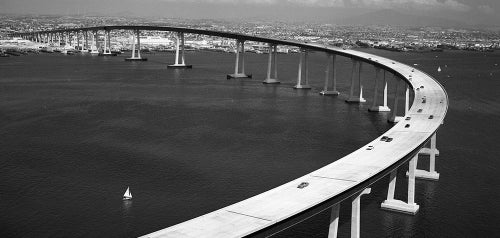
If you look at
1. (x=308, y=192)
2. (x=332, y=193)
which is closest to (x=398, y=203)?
(x=332, y=193)

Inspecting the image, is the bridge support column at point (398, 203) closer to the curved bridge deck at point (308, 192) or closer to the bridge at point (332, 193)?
the bridge at point (332, 193)

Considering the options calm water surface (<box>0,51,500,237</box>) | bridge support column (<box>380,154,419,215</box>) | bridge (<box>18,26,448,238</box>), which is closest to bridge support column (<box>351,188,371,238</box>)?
bridge (<box>18,26,448,238</box>)

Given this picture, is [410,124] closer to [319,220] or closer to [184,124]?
[319,220]

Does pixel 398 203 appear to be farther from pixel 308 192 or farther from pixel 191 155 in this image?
pixel 191 155

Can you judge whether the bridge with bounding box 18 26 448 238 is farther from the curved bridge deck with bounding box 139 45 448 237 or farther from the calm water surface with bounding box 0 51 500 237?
the calm water surface with bounding box 0 51 500 237

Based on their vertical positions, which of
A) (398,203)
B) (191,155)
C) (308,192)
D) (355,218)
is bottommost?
(398,203)
